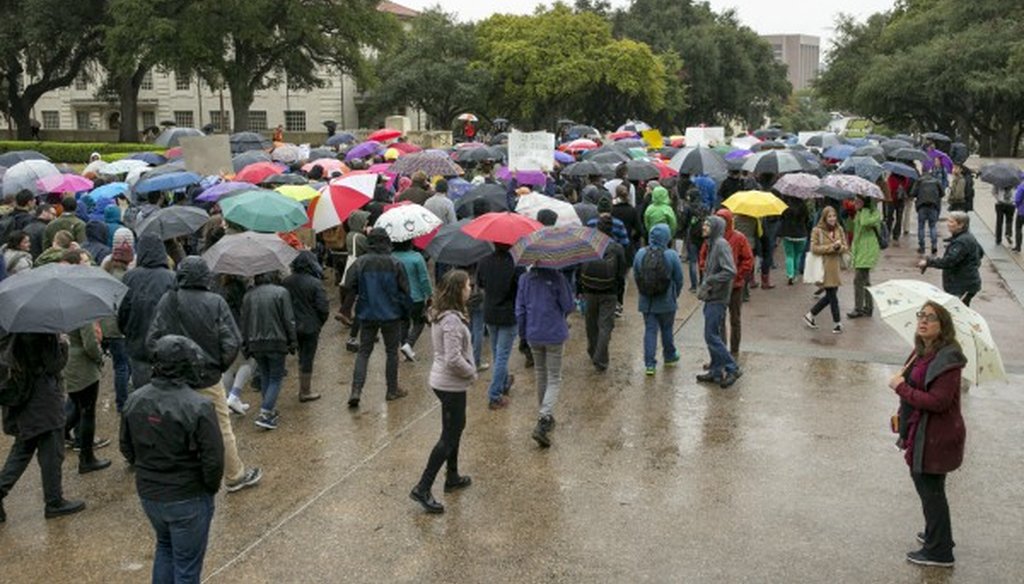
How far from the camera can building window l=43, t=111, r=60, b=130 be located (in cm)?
6888

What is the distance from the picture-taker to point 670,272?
29.9ft

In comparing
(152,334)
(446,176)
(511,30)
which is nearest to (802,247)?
(446,176)

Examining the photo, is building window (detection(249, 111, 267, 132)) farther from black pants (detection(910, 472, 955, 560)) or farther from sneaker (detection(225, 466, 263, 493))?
black pants (detection(910, 472, 955, 560))

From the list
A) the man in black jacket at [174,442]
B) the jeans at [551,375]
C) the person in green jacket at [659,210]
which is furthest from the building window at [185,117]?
the man in black jacket at [174,442]

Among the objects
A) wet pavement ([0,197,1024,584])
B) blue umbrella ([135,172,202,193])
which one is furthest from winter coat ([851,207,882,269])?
blue umbrella ([135,172,202,193])

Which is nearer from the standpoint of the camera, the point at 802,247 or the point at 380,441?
the point at 380,441

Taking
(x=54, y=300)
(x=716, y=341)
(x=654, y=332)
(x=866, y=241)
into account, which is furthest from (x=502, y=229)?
(x=866, y=241)

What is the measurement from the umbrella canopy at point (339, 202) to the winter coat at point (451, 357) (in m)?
4.76

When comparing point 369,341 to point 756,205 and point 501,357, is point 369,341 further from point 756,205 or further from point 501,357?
point 756,205

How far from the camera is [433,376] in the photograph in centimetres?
646

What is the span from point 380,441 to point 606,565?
267 centimetres

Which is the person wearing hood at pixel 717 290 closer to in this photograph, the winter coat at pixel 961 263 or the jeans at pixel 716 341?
the jeans at pixel 716 341

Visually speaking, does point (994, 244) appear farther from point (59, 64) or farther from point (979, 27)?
point (59, 64)

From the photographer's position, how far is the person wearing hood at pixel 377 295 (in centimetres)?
849
